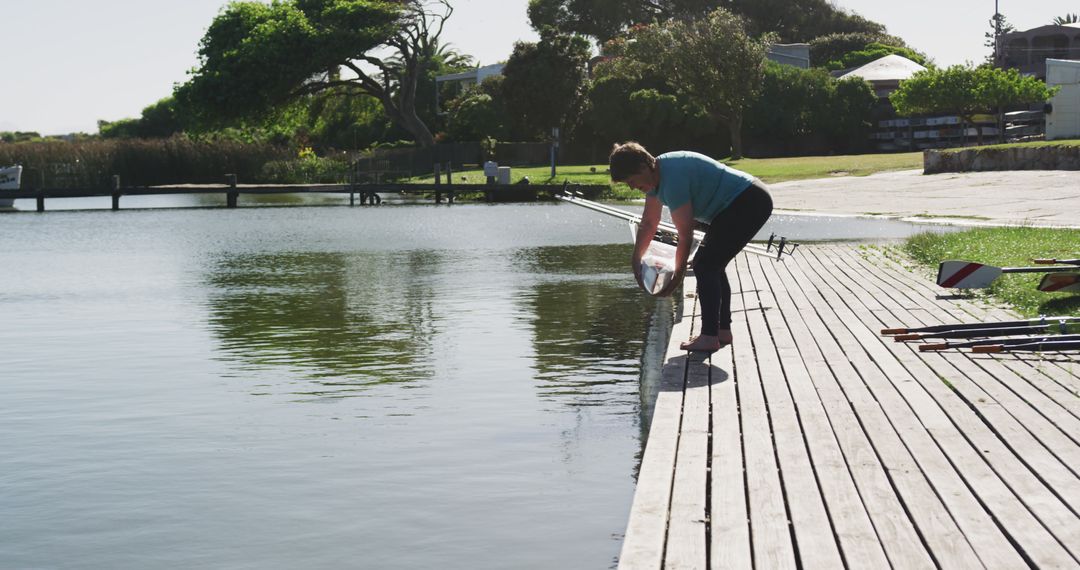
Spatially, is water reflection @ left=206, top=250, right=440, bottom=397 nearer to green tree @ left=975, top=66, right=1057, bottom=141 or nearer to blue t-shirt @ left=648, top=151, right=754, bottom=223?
blue t-shirt @ left=648, top=151, right=754, bottom=223

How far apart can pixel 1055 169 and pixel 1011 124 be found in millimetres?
26643

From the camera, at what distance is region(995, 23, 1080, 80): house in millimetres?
90312

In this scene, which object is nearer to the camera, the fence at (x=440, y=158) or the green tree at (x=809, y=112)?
the green tree at (x=809, y=112)

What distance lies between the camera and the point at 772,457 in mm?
5977

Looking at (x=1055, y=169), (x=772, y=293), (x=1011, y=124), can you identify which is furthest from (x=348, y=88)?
(x=772, y=293)

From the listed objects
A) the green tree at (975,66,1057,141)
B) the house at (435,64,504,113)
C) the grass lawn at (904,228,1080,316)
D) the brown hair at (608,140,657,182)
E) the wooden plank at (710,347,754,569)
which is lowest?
the wooden plank at (710,347,754,569)

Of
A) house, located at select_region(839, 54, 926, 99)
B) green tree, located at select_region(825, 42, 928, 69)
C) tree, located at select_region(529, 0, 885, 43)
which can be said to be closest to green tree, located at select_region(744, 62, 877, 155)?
house, located at select_region(839, 54, 926, 99)

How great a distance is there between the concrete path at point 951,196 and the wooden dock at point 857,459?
1626cm

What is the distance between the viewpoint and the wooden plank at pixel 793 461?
4598 millimetres

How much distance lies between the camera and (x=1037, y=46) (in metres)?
93.7

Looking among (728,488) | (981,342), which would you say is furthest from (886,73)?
(728,488)

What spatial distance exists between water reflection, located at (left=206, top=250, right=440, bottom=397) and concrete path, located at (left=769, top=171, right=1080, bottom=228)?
1270 cm

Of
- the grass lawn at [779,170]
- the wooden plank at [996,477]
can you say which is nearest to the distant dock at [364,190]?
the grass lawn at [779,170]

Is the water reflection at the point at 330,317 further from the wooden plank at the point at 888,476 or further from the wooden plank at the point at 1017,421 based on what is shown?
the wooden plank at the point at 1017,421
